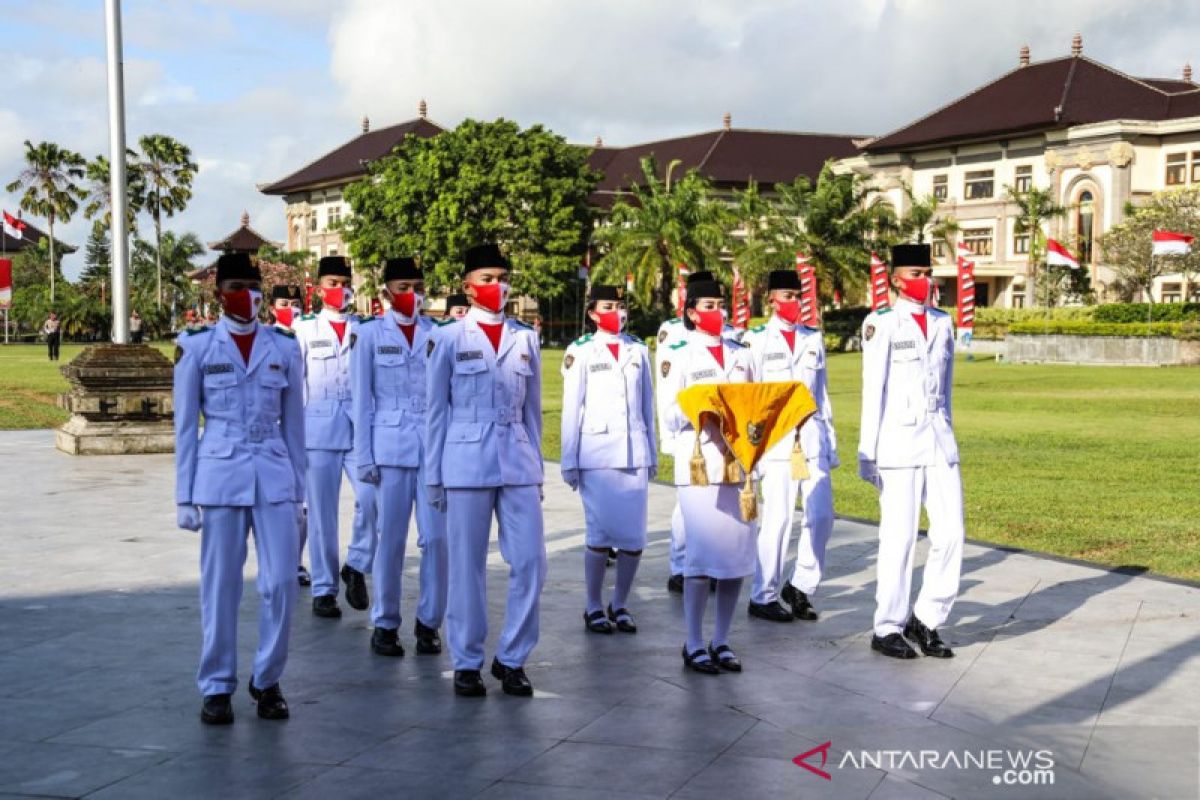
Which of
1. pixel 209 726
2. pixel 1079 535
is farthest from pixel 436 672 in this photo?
pixel 1079 535

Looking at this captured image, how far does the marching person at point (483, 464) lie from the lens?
6445 mm

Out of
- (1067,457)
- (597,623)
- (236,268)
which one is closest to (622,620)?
(597,623)

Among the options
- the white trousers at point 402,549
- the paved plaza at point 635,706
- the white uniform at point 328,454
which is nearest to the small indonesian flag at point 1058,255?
the paved plaza at point 635,706

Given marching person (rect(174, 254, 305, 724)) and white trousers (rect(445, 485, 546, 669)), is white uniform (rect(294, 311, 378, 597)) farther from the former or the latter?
Answer: marching person (rect(174, 254, 305, 724))

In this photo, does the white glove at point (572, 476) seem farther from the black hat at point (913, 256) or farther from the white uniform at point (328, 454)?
the black hat at point (913, 256)

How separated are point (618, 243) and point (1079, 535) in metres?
50.7

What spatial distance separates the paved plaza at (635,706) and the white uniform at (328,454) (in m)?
0.43

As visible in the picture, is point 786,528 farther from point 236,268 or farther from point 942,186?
point 942,186

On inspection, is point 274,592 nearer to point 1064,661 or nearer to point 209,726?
point 209,726

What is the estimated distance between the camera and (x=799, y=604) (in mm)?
8203

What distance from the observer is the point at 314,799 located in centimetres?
486

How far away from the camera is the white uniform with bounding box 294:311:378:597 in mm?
8383

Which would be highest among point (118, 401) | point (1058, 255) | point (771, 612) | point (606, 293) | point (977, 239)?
point (977, 239)

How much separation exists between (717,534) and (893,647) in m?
1.20
